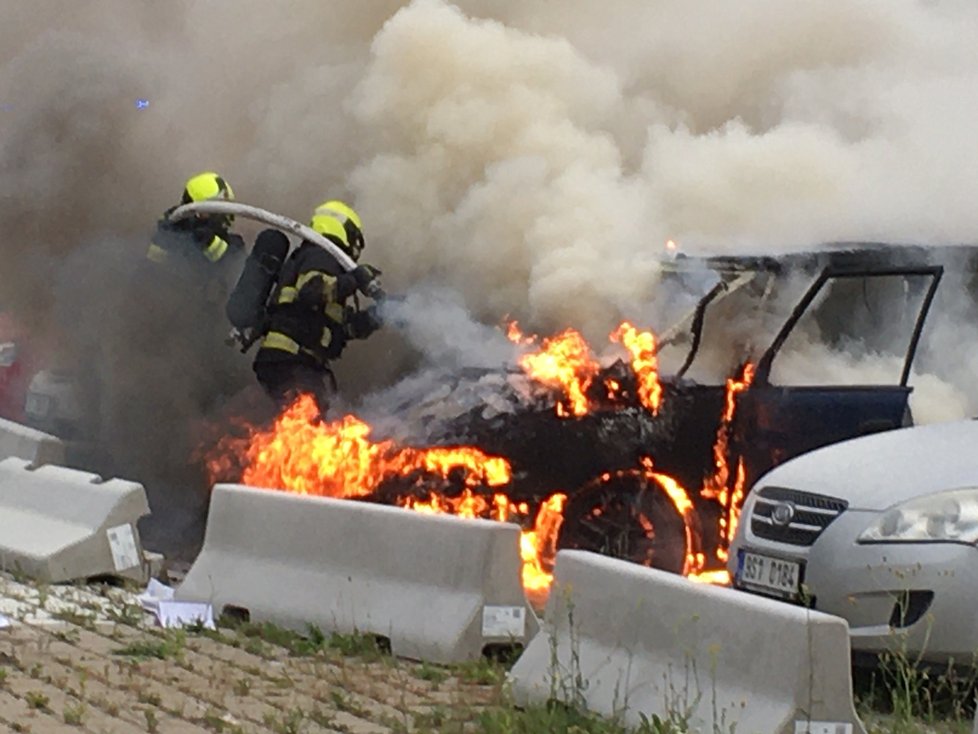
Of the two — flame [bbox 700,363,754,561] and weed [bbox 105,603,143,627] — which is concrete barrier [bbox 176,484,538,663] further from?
flame [bbox 700,363,754,561]

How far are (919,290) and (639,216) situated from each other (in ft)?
13.6

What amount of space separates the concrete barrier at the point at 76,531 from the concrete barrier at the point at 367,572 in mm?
837

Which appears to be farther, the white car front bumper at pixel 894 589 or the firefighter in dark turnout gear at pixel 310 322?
the firefighter in dark turnout gear at pixel 310 322

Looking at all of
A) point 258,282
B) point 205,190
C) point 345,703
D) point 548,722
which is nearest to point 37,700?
point 345,703

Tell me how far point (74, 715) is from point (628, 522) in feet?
11.1

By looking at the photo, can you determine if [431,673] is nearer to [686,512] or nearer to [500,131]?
[686,512]

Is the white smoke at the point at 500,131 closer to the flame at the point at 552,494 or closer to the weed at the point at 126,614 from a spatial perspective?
the flame at the point at 552,494

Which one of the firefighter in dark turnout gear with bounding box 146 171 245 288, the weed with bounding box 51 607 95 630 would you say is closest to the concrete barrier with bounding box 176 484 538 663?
the weed with bounding box 51 607 95 630

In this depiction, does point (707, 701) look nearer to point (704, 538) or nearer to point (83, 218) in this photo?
point (704, 538)

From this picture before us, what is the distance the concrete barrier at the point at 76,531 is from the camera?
8.99 meters

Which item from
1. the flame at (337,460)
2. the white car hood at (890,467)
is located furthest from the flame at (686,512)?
the white car hood at (890,467)

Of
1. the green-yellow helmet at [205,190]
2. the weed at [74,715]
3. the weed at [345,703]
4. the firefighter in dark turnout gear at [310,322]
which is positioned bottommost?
the weed at [74,715]

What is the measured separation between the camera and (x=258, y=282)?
1150cm

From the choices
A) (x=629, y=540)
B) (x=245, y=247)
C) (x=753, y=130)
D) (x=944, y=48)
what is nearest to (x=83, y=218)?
(x=245, y=247)
